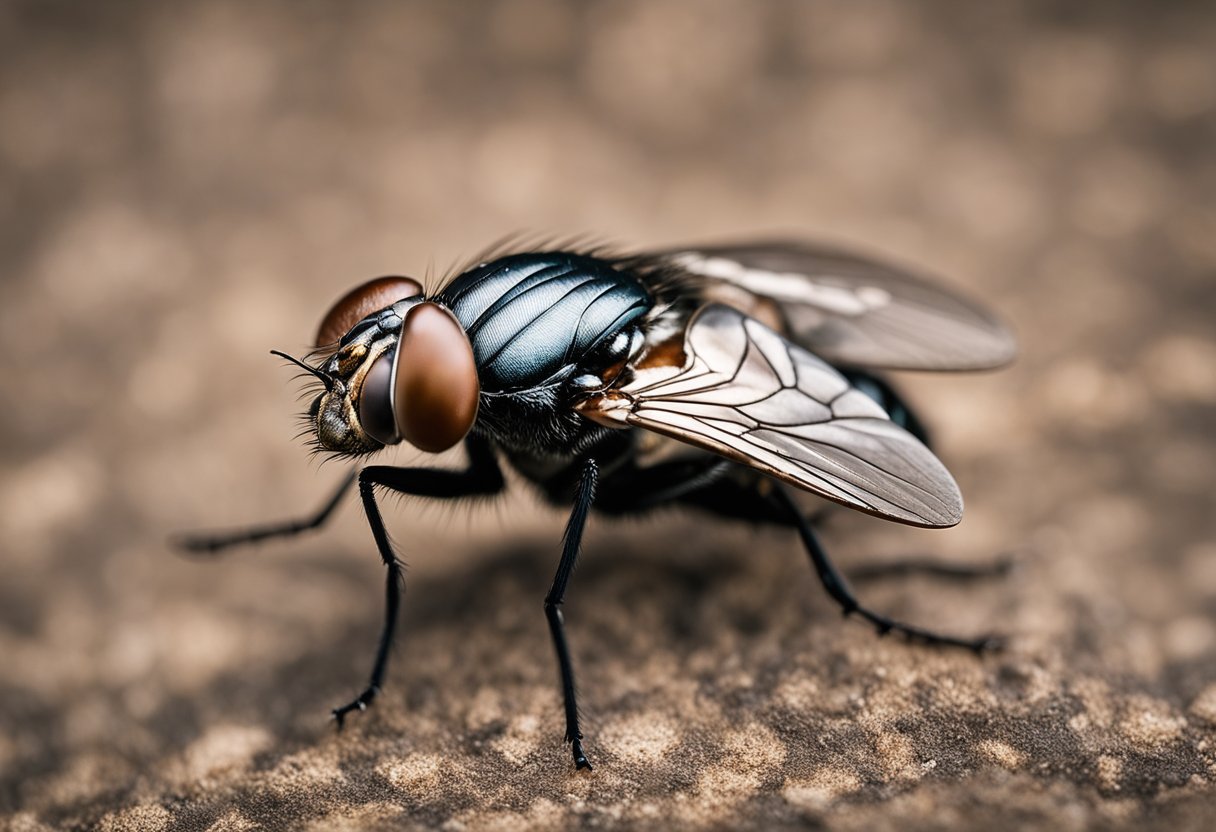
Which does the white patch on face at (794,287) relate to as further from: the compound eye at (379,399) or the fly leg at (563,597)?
the compound eye at (379,399)

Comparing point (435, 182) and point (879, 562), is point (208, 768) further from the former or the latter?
point (435, 182)

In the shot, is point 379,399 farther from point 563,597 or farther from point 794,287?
point 794,287

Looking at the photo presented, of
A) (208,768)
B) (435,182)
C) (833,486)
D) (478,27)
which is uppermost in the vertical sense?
(478,27)

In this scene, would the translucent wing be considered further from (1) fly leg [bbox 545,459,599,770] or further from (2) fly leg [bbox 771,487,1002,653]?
(2) fly leg [bbox 771,487,1002,653]

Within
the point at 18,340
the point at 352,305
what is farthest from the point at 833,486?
the point at 18,340

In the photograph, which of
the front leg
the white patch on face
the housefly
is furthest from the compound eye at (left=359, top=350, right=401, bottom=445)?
the white patch on face
